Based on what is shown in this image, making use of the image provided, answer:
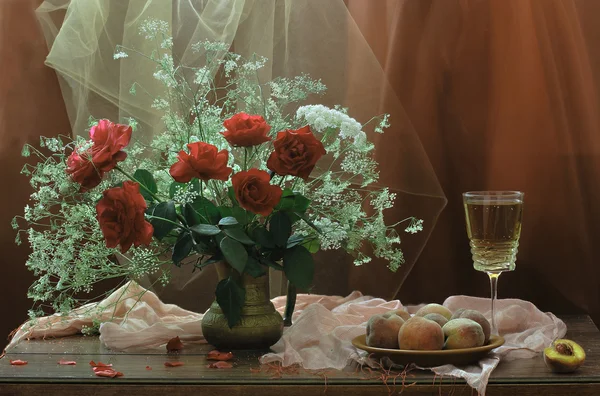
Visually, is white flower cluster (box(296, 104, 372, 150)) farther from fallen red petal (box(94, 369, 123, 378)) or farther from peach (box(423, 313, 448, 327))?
fallen red petal (box(94, 369, 123, 378))

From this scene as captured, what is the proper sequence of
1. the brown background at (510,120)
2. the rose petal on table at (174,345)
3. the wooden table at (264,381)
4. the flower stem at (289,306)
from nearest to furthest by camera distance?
the wooden table at (264,381) → the rose petal on table at (174,345) → the flower stem at (289,306) → the brown background at (510,120)

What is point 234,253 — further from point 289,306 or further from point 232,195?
point 289,306

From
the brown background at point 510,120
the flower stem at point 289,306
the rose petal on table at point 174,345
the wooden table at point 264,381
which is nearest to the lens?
the wooden table at point 264,381

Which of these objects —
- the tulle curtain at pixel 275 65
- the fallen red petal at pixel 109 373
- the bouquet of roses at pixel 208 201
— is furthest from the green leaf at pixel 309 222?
the tulle curtain at pixel 275 65

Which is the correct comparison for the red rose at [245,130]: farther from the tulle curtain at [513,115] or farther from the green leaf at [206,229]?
the tulle curtain at [513,115]

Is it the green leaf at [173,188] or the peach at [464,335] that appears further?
the green leaf at [173,188]

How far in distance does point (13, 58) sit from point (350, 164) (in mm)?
821

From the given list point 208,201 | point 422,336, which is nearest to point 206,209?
point 208,201

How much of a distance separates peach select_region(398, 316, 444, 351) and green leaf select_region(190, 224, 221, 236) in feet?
0.92

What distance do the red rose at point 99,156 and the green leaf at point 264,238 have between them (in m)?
0.21

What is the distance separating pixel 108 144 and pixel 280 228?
26 cm

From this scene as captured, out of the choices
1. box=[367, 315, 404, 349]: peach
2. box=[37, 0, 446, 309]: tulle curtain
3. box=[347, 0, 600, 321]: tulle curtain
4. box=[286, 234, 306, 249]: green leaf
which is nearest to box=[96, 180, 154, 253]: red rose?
box=[286, 234, 306, 249]: green leaf

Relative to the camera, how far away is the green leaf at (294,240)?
114cm

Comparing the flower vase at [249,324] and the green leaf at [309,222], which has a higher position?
the green leaf at [309,222]
